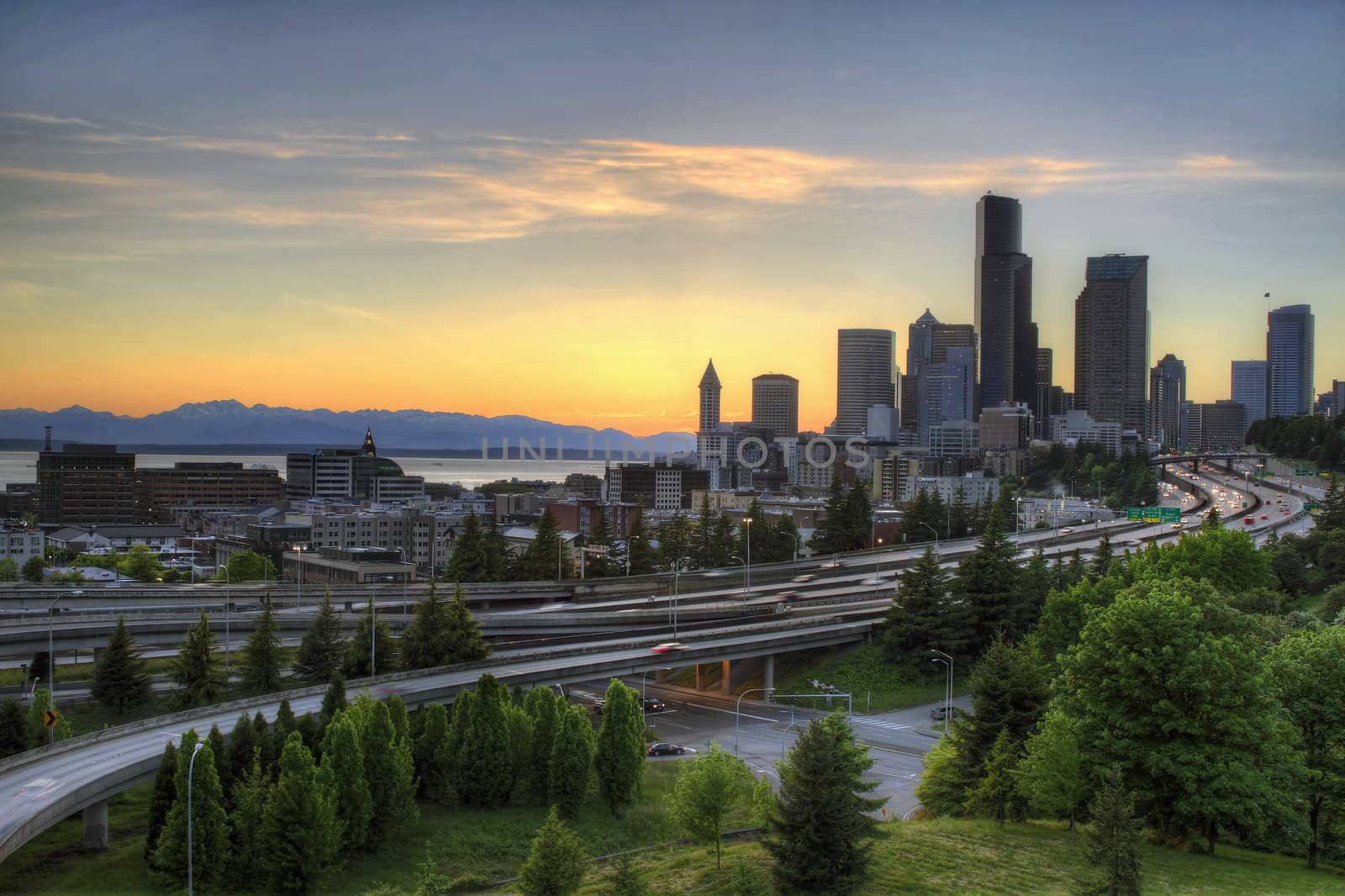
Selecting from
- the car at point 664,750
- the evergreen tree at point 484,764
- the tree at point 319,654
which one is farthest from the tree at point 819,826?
the tree at point 319,654

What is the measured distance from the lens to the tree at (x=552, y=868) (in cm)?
2478

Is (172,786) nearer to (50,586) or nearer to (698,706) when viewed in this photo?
(698,706)

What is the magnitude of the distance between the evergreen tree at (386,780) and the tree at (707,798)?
8511 mm

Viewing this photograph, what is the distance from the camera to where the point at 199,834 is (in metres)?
28.7

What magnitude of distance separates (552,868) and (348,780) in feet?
32.5

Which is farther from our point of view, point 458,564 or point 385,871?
point 458,564

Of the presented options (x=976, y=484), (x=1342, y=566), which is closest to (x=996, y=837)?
(x=1342, y=566)

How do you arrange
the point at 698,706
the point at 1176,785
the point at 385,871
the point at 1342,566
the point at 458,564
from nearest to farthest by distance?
the point at 1176,785
the point at 385,871
the point at 698,706
the point at 1342,566
the point at 458,564

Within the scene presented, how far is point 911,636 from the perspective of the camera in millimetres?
58562

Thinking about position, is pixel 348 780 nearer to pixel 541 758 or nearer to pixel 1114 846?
pixel 541 758

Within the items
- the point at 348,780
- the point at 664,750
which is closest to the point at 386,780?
the point at 348,780

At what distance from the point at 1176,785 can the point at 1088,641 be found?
15.3 ft

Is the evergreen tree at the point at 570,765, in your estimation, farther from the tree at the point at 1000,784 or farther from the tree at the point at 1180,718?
the tree at the point at 1180,718

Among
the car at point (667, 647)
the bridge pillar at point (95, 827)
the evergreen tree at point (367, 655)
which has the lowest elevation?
the bridge pillar at point (95, 827)
